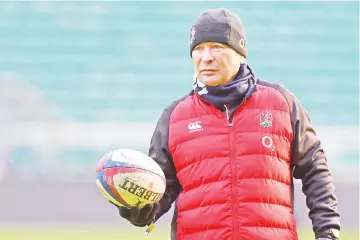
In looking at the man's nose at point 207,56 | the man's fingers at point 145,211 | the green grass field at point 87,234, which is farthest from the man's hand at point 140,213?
the green grass field at point 87,234

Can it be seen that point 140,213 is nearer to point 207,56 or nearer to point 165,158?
point 165,158

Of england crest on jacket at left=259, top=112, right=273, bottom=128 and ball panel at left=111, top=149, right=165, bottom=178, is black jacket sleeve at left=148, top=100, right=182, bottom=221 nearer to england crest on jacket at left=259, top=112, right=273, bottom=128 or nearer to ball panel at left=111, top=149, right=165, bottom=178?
ball panel at left=111, top=149, right=165, bottom=178

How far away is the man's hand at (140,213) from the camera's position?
10.3 feet

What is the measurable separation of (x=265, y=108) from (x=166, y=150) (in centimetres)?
38

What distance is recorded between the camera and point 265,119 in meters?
3.21

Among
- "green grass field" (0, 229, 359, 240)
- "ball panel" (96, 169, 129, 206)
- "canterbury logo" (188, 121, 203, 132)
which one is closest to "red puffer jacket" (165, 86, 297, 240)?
"canterbury logo" (188, 121, 203, 132)

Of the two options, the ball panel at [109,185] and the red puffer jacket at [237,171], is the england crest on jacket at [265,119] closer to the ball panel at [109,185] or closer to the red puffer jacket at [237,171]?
the red puffer jacket at [237,171]

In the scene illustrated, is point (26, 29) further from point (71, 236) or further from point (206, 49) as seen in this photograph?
point (206, 49)

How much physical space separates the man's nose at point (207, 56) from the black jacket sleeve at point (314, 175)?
0.31 meters

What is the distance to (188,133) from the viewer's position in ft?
10.7

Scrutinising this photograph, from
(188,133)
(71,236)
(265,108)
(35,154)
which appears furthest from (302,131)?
(35,154)

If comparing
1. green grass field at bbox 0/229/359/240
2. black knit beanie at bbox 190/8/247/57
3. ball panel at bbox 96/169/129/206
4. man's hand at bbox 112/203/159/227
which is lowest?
green grass field at bbox 0/229/359/240

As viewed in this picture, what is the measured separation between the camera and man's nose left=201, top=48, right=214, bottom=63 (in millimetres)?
3213

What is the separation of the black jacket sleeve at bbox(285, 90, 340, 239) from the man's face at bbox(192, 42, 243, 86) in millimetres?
237
